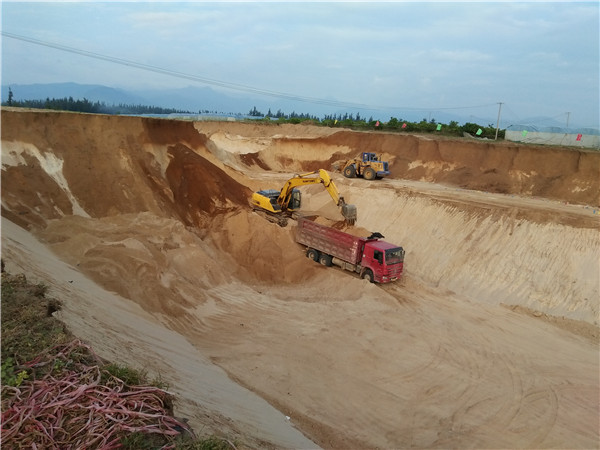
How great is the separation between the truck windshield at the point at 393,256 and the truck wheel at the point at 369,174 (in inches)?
456

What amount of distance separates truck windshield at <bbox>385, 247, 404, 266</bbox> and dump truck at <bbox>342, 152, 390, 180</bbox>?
11662mm

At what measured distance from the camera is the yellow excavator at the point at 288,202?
2122 centimetres

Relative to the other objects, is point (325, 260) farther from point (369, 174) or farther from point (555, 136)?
point (555, 136)

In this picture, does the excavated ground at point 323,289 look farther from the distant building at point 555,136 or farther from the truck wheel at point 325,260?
the distant building at point 555,136

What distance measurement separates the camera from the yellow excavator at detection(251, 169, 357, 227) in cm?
2122

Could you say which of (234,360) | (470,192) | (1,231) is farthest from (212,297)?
(470,192)

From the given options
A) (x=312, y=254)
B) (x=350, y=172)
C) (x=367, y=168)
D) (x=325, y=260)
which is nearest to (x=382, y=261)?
(x=325, y=260)

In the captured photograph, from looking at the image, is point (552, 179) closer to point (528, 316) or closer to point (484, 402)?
point (528, 316)

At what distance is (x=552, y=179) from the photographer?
79.4ft

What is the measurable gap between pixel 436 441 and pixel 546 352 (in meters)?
6.31

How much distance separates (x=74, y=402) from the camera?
4988mm

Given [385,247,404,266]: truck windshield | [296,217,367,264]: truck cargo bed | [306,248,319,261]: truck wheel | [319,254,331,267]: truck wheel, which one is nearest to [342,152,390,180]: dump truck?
[296,217,367,264]: truck cargo bed

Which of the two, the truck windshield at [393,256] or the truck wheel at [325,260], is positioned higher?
the truck windshield at [393,256]

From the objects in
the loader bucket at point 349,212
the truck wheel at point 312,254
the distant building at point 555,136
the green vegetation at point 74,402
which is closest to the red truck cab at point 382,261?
the truck wheel at point 312,254
